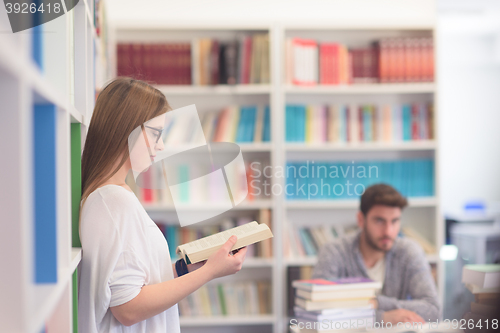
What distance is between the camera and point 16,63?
41cm

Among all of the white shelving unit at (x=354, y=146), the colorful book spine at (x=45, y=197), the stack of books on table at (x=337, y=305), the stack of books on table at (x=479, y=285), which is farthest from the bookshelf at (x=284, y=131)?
the colorful book spine at (x=45, y=197)

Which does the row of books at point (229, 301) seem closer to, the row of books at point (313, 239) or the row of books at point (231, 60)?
the row of books at point (313, 239)

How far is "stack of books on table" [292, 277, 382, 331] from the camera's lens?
1468 millimetres

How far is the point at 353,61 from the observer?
2.73m

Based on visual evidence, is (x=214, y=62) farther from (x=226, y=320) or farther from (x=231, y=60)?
(x=226, y=320)

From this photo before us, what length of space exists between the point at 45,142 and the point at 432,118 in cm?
255

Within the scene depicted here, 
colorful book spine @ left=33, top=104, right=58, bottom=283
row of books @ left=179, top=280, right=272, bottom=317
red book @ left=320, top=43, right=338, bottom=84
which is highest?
red book @ left=320, top=43, right=338, bottom=84

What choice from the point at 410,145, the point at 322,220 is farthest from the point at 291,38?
the point at 322,220

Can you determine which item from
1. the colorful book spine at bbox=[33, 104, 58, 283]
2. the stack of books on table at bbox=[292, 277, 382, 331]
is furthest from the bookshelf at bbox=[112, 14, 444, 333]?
the colorful book spine at bbox=[33, 104, 58, 283]

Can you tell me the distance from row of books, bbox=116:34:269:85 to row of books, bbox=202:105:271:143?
0.63ft

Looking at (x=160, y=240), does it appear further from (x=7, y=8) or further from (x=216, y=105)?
(x=216, y=105)

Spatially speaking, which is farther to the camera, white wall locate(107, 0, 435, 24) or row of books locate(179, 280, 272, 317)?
white wall locate(107, 0, 435, 24)

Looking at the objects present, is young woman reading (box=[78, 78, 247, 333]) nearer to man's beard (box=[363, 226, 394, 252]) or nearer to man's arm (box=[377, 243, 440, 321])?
man's arm (box=[377, 243, 440, 321])

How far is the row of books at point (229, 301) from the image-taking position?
2658mm
